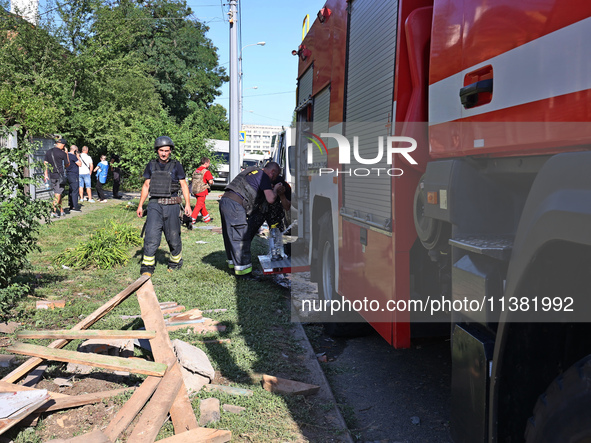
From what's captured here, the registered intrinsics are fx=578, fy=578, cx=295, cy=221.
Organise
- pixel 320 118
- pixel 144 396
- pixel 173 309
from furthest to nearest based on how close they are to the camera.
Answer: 1. pixel 173 309
2. pixel 320 118
3. pixel 144 396

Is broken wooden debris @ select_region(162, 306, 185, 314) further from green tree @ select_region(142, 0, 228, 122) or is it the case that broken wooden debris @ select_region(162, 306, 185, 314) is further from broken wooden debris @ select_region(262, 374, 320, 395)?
green tree @ select_region(142, 0, 228, 122)

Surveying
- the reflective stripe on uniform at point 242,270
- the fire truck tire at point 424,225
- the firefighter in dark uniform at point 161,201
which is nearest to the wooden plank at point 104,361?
the fire truck tire at point 424,225

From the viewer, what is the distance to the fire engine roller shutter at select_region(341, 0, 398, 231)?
362cm

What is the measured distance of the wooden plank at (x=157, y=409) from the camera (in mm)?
3078

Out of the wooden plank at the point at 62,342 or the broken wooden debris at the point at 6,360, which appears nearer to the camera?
the wooden plank at the point at 62,342

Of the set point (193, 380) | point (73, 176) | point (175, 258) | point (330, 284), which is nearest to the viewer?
point (193, 380)

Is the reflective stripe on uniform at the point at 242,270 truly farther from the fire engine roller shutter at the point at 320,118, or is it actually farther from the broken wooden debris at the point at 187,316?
the fire engine roller shutter at the point at 320,118

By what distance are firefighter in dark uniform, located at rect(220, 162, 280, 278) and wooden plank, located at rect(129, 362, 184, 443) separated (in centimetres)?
406

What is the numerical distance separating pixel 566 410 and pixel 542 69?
108 cm

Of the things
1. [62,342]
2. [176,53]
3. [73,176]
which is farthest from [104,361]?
[176,53]

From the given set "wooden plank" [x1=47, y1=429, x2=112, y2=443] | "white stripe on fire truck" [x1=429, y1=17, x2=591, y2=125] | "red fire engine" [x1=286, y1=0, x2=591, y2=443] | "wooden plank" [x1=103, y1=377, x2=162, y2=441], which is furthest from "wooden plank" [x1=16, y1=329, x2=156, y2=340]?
"white stripe on fire truck" [x1=429, y1=17, x2=591, y2=125]

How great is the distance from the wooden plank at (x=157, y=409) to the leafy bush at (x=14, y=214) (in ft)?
7.87

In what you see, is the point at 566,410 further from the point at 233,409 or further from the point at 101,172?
the point at 101,172

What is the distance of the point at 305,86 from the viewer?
6887 millimetres
